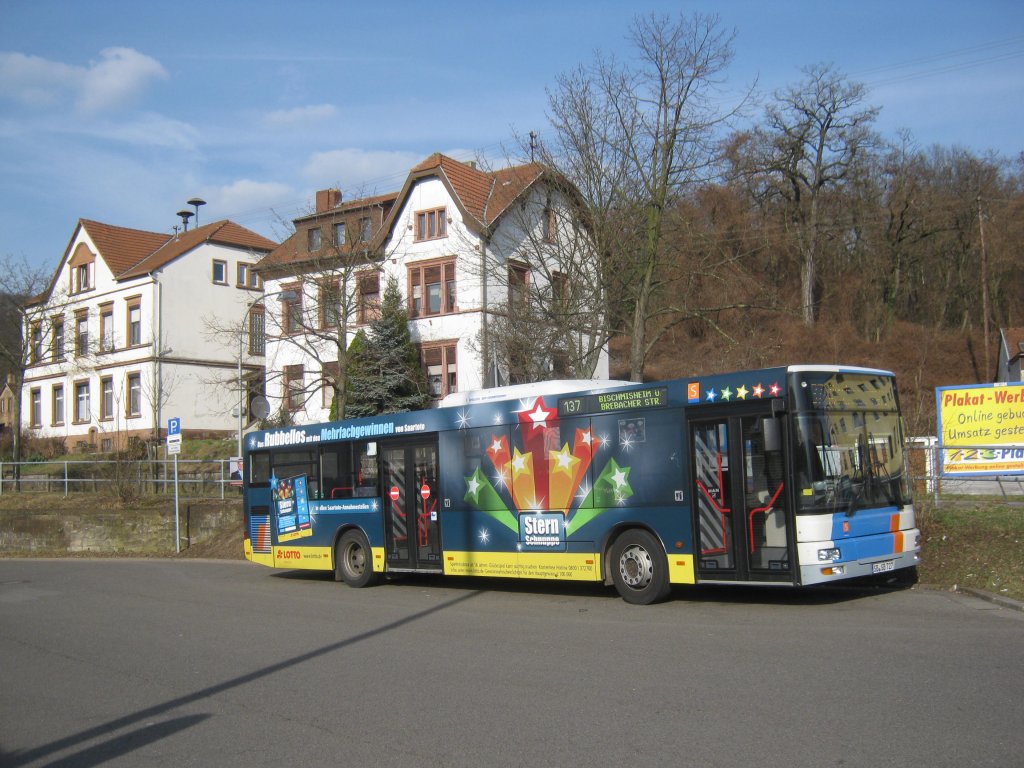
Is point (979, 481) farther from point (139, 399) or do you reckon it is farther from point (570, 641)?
point (139, 399)

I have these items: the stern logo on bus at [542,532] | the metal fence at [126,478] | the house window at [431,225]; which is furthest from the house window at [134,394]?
the stern logo on bus at [542,532]

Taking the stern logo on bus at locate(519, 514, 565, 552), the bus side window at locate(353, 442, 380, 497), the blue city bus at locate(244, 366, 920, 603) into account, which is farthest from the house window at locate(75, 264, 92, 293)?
the stern logo on bus at locate(519, 514, 565, 552)

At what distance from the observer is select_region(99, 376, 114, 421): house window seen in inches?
1966

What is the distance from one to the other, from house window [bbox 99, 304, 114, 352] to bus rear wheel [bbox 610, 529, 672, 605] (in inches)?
1674

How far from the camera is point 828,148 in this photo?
49.5m

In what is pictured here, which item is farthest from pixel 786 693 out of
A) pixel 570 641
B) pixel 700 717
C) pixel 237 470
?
pixel 237 470

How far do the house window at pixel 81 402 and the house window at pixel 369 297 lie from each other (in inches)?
831

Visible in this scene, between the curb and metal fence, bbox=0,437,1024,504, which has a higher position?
metal fence, bbox=0,437,1024,504

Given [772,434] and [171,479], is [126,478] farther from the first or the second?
[772,434]

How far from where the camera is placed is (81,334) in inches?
1924

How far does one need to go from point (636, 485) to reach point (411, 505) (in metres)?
4.86

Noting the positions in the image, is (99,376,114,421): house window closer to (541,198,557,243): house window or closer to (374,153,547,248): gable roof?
(374,153,547,248): gable roof

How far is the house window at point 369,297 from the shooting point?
34469 mm

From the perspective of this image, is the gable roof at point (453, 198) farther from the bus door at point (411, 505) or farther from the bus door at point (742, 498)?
the bus door at point (742, 498)
